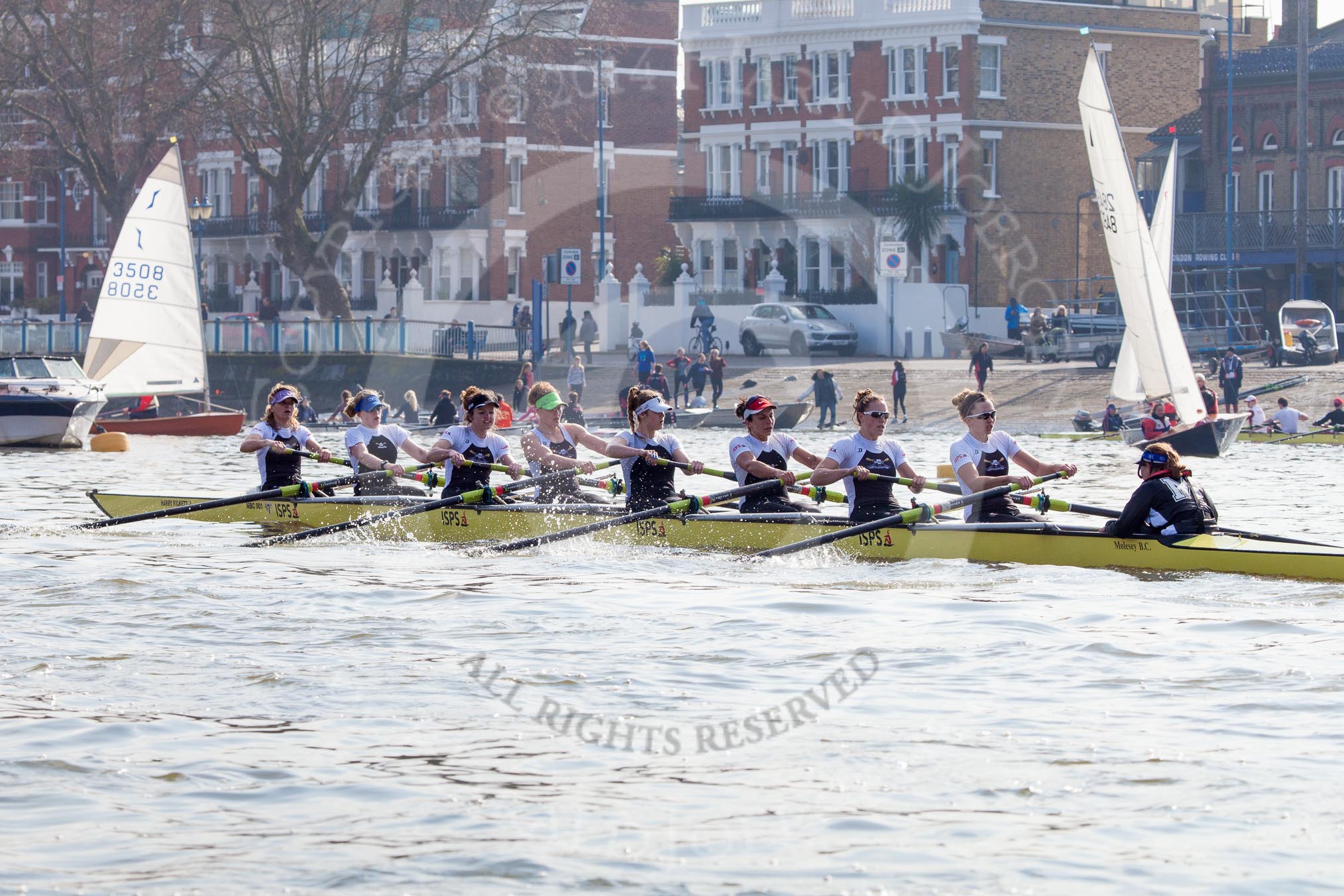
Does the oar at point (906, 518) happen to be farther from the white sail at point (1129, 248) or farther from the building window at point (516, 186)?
the building window at point (516, 186)

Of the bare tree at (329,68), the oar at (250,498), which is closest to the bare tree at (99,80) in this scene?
the bare tree at (329,68)

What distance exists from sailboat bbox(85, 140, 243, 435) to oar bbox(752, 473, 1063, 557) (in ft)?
77.7

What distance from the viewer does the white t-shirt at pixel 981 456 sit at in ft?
53.1

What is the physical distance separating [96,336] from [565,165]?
3701cm

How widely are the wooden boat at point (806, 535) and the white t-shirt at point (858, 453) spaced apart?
550mm

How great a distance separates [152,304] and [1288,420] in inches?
890

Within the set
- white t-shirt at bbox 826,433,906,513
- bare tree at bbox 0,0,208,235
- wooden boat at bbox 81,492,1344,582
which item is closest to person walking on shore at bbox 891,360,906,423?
bare tree at bbox 0,0,208,235

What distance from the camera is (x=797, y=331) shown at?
5659cm

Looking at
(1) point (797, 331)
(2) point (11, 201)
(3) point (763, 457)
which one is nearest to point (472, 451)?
(3) point (763, 457)

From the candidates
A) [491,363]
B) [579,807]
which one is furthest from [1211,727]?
[491,363]

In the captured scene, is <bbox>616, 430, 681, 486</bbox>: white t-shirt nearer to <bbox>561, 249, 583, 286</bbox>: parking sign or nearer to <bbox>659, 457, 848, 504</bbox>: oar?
<bbox>659, 457, 848, 504</bbox>: oar

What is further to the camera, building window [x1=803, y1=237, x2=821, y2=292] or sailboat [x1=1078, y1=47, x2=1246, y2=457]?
building window [x1=803, y1=237, x2=821, y2=292]

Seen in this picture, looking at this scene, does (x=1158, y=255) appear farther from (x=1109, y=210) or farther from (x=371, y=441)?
(x=371, y=441)

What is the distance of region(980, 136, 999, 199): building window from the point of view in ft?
202
